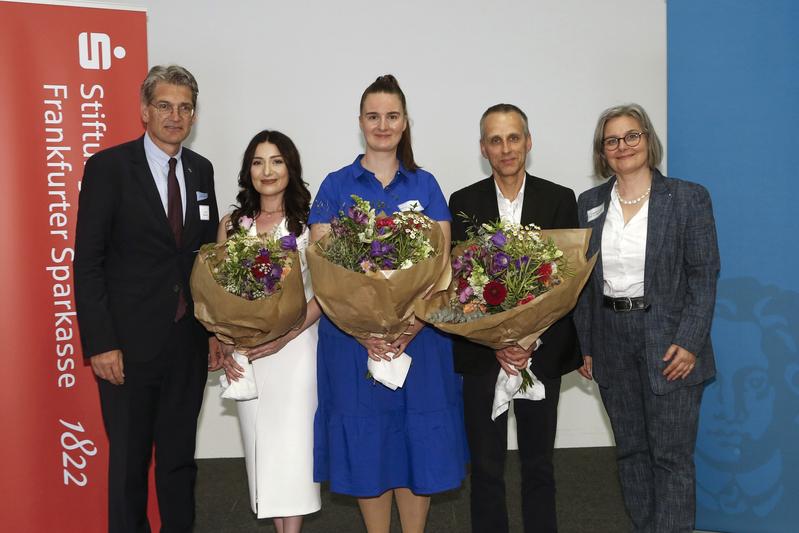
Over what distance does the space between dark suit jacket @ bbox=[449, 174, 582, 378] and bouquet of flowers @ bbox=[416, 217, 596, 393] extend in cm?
22

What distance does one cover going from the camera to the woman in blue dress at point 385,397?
2.54 meters

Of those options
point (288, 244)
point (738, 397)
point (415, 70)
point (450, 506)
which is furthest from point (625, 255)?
point (415, 70)

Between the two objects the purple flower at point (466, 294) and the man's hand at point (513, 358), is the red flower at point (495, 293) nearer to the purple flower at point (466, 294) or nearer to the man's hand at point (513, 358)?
the purple flower at point (466, 294)

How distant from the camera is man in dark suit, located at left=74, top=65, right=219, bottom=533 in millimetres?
2545

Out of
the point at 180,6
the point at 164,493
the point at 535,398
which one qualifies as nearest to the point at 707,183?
the point at 535,398

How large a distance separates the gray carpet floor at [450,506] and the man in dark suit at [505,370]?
0.88 meters

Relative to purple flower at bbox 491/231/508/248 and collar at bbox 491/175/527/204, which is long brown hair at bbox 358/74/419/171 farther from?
purple flower at bbox 491/231/508/248

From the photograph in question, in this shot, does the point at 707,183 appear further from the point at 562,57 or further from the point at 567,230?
the point at 562,57

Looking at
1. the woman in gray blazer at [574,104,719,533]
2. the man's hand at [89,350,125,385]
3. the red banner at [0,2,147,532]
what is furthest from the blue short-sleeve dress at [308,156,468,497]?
the red banner at [0,2,147,532]

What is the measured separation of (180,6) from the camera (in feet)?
14.7

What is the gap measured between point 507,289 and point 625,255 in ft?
2.11

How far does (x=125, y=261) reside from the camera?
2.61 metres

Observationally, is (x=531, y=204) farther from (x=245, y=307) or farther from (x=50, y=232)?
(x=50, y=232)

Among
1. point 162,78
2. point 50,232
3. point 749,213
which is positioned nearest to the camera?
point 162,78
